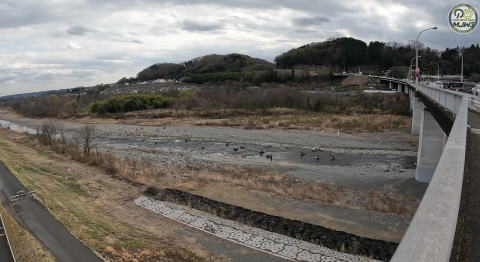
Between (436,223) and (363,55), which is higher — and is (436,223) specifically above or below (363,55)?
below

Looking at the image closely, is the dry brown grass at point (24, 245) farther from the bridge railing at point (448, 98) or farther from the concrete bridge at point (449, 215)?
the bridge railing at point (448, 98)

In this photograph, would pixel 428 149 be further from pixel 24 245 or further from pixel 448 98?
pixel 24 245

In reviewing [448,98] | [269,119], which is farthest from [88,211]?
[269,119]

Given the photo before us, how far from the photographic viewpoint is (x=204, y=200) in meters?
24.9

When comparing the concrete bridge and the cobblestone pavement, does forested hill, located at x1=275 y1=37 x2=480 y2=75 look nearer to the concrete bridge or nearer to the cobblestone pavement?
the cobblestone pavement

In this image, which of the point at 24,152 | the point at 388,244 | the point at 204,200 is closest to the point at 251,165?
the point at 204,200

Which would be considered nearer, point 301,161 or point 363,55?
point 301,161

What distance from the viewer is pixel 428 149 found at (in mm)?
28656

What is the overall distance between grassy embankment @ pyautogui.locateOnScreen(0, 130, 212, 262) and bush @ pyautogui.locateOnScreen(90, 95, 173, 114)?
62268mm

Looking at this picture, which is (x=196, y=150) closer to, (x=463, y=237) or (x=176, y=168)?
(x=176, y=168)

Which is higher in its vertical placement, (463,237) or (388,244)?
(463,237)

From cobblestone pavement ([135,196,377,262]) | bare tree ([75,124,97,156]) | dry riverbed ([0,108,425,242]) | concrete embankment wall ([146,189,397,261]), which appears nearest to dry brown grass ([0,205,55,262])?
cobblestone pavement ([135,196,377,262])

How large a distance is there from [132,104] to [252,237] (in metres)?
90.1

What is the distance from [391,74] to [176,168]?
4601 inches
